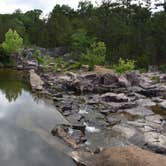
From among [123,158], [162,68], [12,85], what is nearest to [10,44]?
[12,85]

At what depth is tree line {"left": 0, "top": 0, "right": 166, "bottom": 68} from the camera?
60.5 metres

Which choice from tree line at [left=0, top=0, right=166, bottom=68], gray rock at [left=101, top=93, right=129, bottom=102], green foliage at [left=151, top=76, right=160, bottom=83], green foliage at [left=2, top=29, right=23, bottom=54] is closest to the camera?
gray rock at [left=101, top=93, right=129, bottom=102]

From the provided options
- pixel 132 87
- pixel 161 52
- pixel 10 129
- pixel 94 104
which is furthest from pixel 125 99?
pixel 161 52

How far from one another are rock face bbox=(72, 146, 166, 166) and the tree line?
44.7 metres

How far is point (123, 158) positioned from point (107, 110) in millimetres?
12351

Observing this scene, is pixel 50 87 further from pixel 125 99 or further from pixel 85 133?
pixel 85 133

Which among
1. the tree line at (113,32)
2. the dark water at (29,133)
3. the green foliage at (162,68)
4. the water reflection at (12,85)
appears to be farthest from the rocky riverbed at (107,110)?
the tree line at (113,32)

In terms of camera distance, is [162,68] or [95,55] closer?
[95,55]

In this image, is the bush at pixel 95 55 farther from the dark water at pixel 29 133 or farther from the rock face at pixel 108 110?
the dark water at pixel 29 133

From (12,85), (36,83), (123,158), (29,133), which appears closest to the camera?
(123,158)

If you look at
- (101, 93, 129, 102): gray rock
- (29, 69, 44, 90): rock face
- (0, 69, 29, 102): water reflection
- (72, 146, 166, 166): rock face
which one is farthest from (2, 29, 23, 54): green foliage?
(72, 146, 166, 166): rock face

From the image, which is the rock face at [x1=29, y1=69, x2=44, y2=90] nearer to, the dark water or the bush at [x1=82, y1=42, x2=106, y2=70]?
the dark water

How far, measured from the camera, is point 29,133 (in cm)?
1936

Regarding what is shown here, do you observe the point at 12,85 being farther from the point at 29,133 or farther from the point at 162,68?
the point at 162,68
